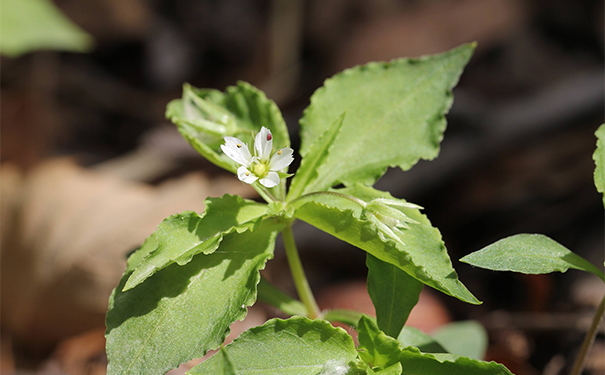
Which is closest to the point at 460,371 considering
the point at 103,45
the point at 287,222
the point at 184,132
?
the point at 287,222

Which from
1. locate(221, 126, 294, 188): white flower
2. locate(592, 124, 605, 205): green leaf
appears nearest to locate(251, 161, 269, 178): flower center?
locate(221, 126, 294, 188): white flower

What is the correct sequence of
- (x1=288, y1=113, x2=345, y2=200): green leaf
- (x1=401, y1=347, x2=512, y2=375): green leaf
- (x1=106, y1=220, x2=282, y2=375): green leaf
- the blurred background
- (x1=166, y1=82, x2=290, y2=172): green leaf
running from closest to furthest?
1. (x1=401, y1=347, x2=512, y2=375): green leaf
2. (x1=106, y1=220, x2=282, y2=375): green leaf
3. (x1=288, y1=113, x2=345, y2=200): green leaf
4. (x1=166, y1=82, x2=290, y2=172): green leaf
5. the blurred background

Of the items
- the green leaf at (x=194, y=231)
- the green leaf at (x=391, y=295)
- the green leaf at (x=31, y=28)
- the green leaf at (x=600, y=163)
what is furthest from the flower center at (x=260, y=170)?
the green leaf at (x=31, y=28)

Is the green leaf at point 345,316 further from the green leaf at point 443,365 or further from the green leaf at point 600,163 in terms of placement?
the green leaf at point 600,163

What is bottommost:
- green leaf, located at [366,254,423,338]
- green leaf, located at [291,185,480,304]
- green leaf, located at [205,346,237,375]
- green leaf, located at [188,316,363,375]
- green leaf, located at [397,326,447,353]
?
green leaf, located at [397,326,447,353]

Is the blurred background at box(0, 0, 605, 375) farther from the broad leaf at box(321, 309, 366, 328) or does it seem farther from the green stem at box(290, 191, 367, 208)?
the green stem at box(290, 191, 367, 208)

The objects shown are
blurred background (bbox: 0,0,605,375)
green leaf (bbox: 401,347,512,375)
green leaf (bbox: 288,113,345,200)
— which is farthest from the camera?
blurred background (bbox: 0,0,605,375)
